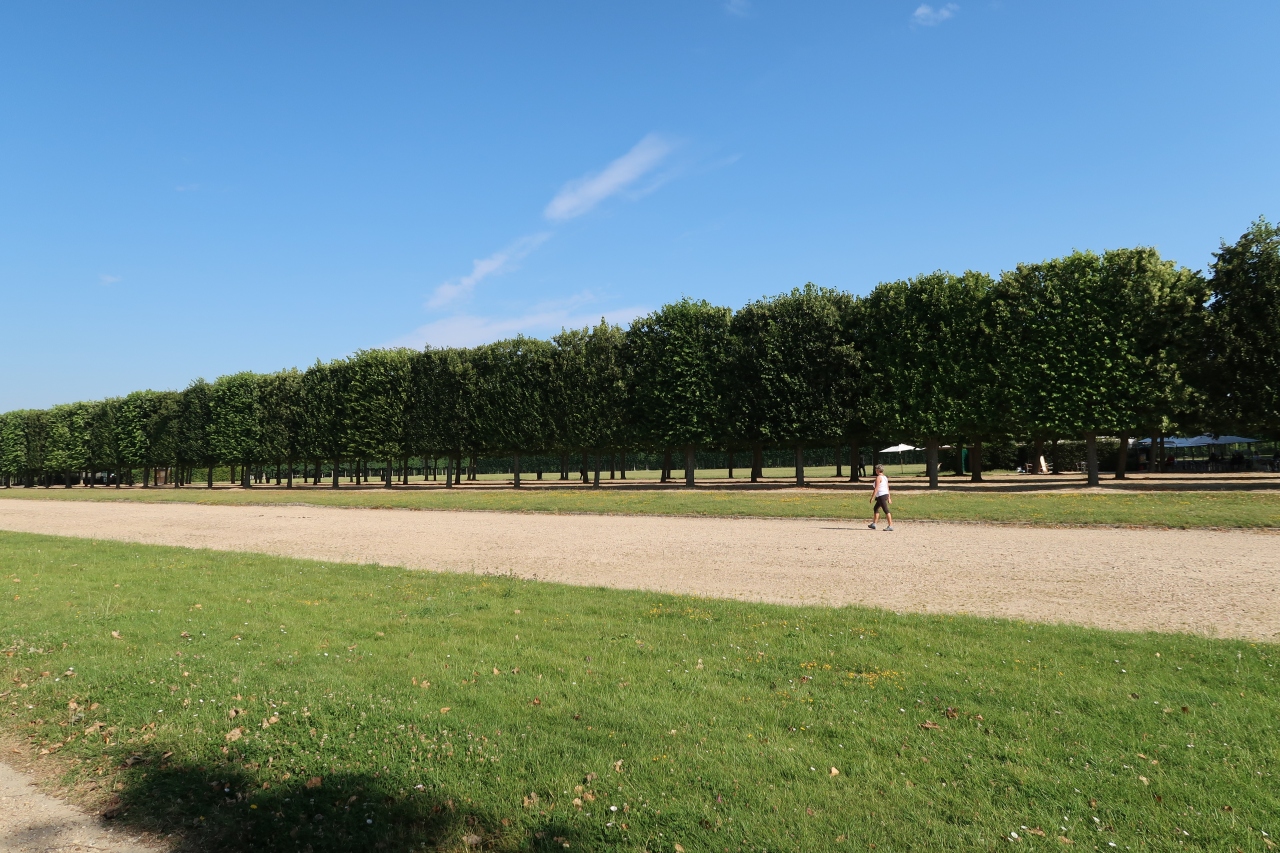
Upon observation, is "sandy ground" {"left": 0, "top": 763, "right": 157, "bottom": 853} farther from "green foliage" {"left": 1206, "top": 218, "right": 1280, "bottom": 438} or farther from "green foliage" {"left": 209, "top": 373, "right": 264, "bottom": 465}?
"green foliage" {"left": 209, "top": 373, "right": 264, "bottom": 465}

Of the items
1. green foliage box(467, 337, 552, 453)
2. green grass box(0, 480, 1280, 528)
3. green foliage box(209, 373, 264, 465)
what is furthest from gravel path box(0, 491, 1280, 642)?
green foliage box(209, 373, 264, 465)

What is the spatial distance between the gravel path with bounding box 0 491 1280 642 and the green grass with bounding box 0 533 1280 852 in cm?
200

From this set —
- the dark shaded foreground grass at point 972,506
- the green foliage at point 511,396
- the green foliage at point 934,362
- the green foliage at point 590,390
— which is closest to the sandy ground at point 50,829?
the dark shaded foreground grass at point 972,506

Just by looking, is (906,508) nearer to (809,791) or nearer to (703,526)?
(703,526)

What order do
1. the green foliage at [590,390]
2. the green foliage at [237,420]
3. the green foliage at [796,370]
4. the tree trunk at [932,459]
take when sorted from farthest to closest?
the green foliage at [237,420]
the green foliage at [590,390]
the green foliage at [796,370]
the tree trunk at [932,459]

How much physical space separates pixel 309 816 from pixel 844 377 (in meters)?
40.6

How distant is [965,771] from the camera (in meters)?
5.03

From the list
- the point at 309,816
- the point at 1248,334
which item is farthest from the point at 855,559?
the point at 1248,334

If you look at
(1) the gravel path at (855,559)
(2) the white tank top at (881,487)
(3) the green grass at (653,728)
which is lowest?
(1) the gravel path at (855,559)

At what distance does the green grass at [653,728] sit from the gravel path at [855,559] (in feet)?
6.57

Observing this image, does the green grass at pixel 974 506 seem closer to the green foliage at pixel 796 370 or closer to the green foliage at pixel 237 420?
the green foliage at pixel 796 370

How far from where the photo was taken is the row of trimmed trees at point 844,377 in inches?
1372

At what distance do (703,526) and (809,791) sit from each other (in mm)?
18074

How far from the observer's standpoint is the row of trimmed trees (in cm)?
3484
